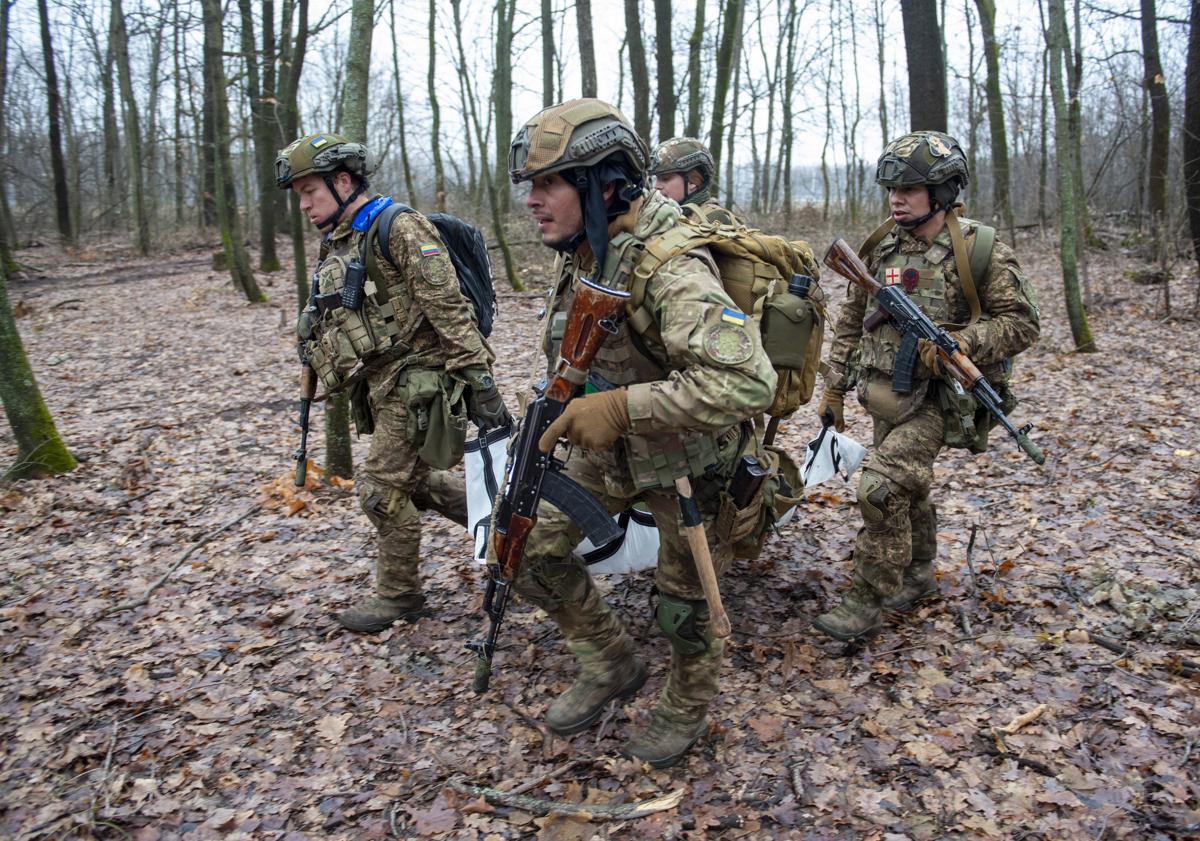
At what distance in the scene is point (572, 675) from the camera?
12.8 ft

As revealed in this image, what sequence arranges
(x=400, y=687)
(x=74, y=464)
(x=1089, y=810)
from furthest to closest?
(x=74, y=464)
(x=400, y=687)
(x=1089, y=810)

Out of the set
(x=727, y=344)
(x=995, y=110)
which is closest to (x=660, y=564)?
(x=727, y=344)

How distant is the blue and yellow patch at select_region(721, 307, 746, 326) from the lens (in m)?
2.64

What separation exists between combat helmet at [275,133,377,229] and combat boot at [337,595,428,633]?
2170 mm

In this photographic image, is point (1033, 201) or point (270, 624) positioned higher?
point (1033, 201)

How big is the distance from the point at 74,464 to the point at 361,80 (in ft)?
13.9

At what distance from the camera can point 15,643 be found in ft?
13.9

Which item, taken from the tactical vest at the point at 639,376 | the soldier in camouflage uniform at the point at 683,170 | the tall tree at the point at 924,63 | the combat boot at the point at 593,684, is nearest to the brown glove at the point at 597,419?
the tactical vest at the point at 639,376

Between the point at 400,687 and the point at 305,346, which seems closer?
the point at 400,687

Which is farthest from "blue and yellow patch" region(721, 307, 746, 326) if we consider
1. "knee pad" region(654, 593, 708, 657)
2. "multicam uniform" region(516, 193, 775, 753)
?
"knee pad" region(654, 593, 708, 657)

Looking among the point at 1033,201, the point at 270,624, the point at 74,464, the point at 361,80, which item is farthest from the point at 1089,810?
the point at 1033,201

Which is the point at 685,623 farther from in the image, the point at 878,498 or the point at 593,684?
the point at 878,498

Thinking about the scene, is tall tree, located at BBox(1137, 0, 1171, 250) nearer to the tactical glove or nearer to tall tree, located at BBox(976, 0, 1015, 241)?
tall tree, located at BBox(976, 0, 1015, 241)

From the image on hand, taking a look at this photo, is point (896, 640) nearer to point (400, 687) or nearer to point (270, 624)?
point (400, 687)
